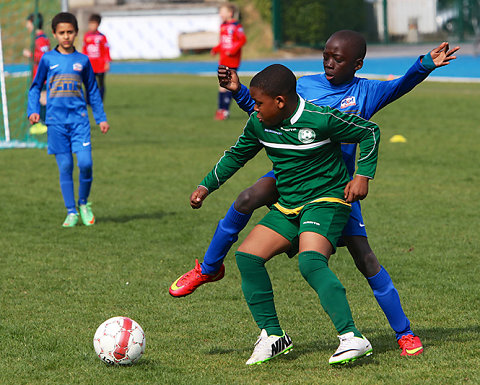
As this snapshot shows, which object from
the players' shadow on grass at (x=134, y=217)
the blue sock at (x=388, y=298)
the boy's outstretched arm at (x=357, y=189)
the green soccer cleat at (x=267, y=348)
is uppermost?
the boy's outstretched arm at (x=357, y=189)

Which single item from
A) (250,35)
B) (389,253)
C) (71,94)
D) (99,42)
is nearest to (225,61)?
(99,42)

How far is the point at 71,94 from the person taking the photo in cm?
911

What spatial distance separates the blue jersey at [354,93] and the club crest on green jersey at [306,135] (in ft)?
1.41

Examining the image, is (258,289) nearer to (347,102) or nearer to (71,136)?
(347,102)

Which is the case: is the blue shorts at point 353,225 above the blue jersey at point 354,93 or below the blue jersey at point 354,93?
below

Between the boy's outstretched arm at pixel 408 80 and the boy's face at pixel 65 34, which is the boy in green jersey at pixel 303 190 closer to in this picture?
the boy's outstretched arm at pixel 408 80

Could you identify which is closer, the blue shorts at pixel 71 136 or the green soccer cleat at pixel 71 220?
the blue shorts at pixel 71 136

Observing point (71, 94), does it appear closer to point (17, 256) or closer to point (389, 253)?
point (17, 256)

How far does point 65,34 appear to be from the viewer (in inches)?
344

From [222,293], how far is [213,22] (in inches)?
1413

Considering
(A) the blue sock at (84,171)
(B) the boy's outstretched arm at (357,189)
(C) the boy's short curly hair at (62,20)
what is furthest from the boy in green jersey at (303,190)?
(A) the blue sock at (84,171)

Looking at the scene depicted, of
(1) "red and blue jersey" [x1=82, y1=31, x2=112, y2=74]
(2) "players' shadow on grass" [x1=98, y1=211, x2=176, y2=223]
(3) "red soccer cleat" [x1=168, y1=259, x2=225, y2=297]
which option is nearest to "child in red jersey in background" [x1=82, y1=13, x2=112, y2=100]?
(1) "red and blue jersey" [x1=82, y1=31, x2=112, y2=74]

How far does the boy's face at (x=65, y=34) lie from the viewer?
865 centimetres

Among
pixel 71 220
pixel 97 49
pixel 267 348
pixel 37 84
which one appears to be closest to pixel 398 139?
pixel 97 49
